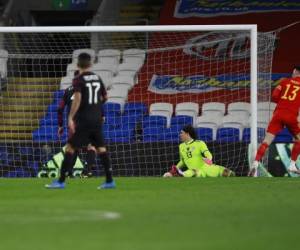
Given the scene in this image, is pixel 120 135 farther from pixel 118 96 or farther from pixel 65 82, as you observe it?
pixel 65 82

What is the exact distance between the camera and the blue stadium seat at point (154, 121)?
66.1 ft

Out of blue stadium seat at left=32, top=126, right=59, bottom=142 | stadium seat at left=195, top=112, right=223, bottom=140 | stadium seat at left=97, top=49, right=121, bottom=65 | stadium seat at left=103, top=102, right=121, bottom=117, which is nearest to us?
blue stadium seat at left=32, top=126, right=59, bottom=142

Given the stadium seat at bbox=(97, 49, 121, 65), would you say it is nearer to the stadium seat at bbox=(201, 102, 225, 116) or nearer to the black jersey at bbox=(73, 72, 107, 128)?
the stadium seat at bbox=(201, 102, 225, 116)

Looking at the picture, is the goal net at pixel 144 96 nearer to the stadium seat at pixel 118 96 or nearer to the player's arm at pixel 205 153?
the stadium seat at pixel 118 96

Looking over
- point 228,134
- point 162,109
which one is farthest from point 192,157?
point 162,109

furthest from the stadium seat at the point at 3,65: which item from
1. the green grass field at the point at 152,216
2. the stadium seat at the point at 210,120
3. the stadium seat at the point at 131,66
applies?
the green grass field at the point at 152,216

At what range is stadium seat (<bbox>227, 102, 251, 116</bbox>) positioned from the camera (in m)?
21.0

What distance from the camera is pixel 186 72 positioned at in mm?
23016

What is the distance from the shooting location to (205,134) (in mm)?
20281

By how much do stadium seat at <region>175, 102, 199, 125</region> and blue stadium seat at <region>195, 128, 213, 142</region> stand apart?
63 centimetres

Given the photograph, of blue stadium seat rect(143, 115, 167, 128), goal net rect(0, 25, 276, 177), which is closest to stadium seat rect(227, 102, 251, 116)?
goal net rect(0, 25, 276, 177)

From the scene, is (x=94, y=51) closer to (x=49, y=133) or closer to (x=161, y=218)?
(x=49, y=133)

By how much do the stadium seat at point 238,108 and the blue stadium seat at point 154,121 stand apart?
164 cm

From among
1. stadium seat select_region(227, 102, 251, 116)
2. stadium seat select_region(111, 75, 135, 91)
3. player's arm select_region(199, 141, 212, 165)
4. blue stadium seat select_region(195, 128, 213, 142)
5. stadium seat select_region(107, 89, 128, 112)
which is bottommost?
player's arm select_region(199, 141, 212, 165)
